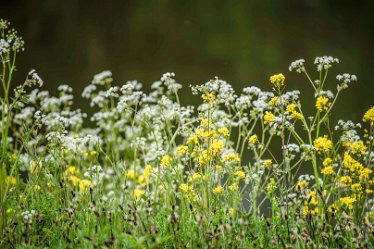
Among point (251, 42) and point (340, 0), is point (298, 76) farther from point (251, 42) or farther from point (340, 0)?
point (340, 0)

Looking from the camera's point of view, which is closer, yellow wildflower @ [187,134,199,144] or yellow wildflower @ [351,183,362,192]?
yellow wildflower @ [351,183,362,192]

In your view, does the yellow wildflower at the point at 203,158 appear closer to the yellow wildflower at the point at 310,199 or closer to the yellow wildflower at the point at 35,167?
the yellow wildflower at the point at 310,199

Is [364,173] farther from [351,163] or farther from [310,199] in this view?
[310,199]

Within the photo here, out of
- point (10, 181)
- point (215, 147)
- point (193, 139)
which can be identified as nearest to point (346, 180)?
point (215, 147)

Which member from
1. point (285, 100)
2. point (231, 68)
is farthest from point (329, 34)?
point (285, 100)

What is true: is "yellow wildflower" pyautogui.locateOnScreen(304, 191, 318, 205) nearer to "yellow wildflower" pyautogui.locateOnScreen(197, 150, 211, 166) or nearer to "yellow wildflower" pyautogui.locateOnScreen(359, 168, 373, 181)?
"yellow wildflower" pyautogui.locateOnScreen(359, 168, 373, 181)

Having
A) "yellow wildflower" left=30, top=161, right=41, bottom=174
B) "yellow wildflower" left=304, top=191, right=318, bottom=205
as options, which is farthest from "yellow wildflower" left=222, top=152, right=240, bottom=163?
"yellow wildflower" left=30, top=161, right=41, bottom=174

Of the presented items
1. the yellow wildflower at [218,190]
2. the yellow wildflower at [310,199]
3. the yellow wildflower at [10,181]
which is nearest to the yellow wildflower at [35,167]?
the yellow wildflower at [10,181]

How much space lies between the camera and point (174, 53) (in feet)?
43.5

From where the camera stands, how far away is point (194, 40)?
14680mm

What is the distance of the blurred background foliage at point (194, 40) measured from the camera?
1104cm

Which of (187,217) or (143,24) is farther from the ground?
(143,24)

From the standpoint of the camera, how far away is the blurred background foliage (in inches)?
435

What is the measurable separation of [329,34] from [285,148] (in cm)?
1209
